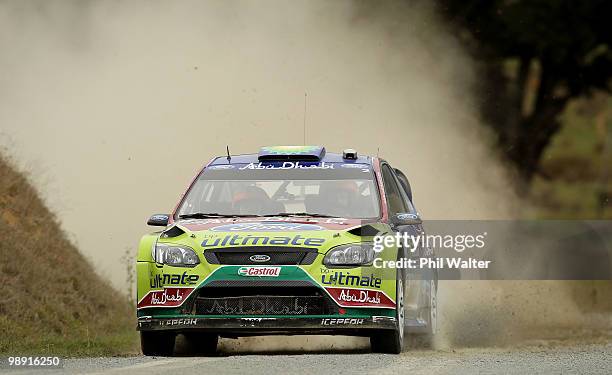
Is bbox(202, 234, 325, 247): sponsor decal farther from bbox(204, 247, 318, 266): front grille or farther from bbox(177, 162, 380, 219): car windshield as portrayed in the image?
bbox(177, 162, 380, 219): car windshield

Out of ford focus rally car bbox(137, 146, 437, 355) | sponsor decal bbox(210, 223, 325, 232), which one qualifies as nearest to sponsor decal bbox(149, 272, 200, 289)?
ford focus rally car bbox(137, 146, 437, 355)

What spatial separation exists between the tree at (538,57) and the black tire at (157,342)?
837 inches

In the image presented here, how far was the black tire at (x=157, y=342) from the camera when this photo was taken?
1301 cm

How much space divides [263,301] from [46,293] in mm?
5932

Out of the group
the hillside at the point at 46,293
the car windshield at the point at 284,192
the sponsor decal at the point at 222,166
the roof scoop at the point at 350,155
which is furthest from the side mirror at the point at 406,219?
the hillside at the point at 46,293

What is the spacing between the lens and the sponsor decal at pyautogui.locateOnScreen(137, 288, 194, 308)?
12625 millimetres

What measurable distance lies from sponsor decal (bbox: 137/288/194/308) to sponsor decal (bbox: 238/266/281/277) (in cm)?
42

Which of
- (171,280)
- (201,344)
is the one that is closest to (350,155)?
(201,344)

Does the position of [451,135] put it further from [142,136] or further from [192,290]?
[192,290]

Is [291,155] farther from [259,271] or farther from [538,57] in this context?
[538,57]

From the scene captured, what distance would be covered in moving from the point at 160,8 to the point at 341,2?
3714mm

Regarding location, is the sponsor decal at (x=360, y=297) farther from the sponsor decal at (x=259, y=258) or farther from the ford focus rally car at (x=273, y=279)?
the sponsor decal at (x=259, y=258)

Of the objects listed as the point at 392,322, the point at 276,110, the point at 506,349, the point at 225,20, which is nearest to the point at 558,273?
the point at 276,110

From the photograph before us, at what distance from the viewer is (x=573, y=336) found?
1717 cm
